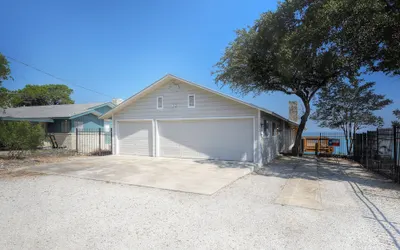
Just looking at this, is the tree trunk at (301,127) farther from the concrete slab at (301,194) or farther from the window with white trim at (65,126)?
the window with white trim at (65,126)

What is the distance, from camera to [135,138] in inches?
→ 531

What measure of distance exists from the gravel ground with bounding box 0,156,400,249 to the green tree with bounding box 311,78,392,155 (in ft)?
37.8

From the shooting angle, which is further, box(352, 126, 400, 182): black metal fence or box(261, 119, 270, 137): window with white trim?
box(261, 119, 270, 137): window with white trim

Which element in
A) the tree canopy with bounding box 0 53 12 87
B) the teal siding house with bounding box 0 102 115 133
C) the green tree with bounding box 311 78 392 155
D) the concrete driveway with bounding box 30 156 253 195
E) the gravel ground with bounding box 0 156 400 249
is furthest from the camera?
the teal siding house with bounding box 0 102 115 133

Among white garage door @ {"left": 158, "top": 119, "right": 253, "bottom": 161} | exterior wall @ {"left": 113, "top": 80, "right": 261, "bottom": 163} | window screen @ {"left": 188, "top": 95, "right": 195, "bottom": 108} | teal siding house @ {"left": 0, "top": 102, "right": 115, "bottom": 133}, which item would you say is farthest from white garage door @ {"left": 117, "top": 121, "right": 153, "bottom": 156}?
teal siding house @ {"left": 0, "top": 102, "right": 115, "bottom": 133}

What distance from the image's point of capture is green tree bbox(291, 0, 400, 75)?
755cm

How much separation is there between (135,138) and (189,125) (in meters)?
3.84

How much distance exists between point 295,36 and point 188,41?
1252 cm

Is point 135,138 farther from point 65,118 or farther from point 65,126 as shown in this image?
point 65,126

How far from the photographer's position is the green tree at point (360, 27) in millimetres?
7547

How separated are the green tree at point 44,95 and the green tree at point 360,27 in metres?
41.3

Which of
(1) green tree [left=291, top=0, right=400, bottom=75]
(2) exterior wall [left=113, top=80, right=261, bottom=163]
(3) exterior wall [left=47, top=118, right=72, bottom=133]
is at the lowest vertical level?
(3) exterior wall [left=47, top=118, right=72, bottom=133]

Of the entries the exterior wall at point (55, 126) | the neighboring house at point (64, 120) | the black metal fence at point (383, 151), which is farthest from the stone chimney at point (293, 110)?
the exterior wall at point (55, 126)

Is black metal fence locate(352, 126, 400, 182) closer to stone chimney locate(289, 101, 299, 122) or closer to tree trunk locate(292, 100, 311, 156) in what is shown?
tree trunk locate(292, 100, 311, 156)
